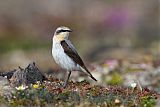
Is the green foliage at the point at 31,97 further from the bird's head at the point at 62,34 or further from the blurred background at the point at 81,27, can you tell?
the blurred background at the point at 81,27

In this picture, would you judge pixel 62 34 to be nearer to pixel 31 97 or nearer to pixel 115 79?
pixel 31 97

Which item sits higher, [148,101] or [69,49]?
[69,49]

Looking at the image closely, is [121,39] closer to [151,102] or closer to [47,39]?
[47,39]

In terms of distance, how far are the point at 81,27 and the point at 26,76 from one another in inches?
1545

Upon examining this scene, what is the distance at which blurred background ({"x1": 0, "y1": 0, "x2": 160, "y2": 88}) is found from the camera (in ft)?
135

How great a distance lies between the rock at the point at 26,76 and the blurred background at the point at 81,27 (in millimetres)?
15169

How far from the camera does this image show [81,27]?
56.6 metres

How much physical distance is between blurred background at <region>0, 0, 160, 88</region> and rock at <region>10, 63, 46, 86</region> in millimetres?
15169

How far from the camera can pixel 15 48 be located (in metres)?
46.8

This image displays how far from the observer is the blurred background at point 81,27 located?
4122cm

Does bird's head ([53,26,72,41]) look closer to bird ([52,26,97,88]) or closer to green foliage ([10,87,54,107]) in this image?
bird ([52,26,97,88])

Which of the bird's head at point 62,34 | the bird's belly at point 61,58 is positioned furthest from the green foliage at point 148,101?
the bird's head at point 62,34

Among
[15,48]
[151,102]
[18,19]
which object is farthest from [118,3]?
[151,102]

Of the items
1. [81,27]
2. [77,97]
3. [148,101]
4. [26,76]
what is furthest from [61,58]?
[81,27]
